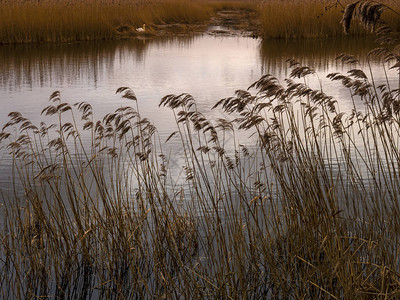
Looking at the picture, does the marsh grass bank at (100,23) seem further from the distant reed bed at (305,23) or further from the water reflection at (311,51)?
the water reflection at (311,51)

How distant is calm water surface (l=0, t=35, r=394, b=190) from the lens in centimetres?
675

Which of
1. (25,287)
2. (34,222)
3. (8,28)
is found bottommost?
(25,287)

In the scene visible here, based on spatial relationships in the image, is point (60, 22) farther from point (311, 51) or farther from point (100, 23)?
point (311, 51)

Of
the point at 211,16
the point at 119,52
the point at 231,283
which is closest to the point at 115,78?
the point at 119,52

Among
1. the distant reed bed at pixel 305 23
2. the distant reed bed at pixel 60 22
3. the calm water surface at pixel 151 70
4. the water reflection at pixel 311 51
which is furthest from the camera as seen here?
the distant reed bed at pixel 305 23

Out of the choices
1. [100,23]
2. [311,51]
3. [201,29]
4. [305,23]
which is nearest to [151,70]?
[311,51]

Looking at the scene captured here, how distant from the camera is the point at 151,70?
30.0 ft

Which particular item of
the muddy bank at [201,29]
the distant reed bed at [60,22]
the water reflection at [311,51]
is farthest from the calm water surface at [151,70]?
the muddy bank at [201,29]

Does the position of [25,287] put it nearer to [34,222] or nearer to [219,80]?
[34,222]

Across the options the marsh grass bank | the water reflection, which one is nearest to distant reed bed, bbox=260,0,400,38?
the marsh grass bank

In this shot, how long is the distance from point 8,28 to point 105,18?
2.86 metres

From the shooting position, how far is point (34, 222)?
2875 millimetres

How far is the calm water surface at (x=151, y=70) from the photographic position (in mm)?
6750

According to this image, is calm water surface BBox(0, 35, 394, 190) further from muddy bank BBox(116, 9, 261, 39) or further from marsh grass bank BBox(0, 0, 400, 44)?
muddy bank BBox(116, 9, 261, 39)
